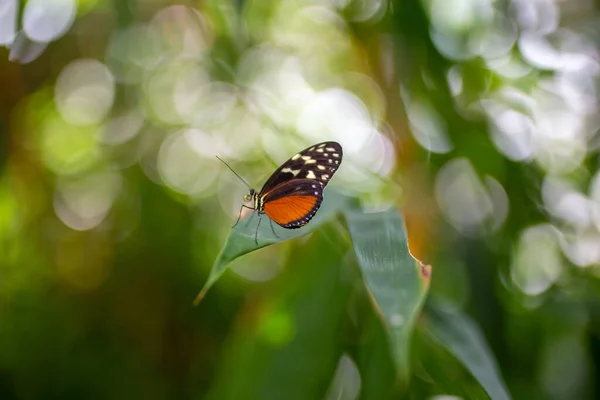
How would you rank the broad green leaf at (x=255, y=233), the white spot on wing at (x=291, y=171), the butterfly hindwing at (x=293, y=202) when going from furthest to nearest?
the white spot on wing at (x=291, y=171)
the butterfly hindwing at (x=293, y=202)
the broad green leaf at (x=255, y=233)

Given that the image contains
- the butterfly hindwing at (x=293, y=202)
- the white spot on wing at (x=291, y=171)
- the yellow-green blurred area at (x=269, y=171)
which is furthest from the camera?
the yellow-green blurred area at (x=269, y=171)

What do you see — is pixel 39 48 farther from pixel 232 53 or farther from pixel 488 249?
pixel 488 249

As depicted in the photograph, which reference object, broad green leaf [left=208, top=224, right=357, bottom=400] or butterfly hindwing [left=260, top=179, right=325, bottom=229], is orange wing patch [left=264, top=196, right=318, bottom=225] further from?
broad green leaf [left=208, top=224, right=357, bottom=400]

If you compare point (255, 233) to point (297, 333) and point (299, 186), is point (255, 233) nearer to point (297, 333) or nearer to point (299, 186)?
point (299, 186)

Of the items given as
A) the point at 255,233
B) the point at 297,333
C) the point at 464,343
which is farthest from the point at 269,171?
the point at 255,233

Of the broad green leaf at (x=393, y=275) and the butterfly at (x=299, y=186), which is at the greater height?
the broad green leaf at (x=393, y=275)

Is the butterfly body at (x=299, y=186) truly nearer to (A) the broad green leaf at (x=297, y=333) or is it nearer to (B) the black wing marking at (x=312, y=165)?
(B) the black wing marking at (x=312, y=165)

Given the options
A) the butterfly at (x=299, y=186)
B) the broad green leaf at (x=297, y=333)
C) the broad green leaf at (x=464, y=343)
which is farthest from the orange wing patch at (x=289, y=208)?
the broad green leaf at (x=464, y=343)

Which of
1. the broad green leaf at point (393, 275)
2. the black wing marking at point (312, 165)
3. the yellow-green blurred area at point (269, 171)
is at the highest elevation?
the broad green leaf at point (393, 275)

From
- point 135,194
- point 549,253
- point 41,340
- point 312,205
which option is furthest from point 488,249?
point 41,340

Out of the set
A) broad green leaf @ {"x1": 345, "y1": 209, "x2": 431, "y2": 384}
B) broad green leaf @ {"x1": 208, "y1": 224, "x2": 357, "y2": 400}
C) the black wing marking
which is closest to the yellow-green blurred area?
broad green leaf @ {"x1": 208, "y1": 224, "x2": 357, "y2": 400}
